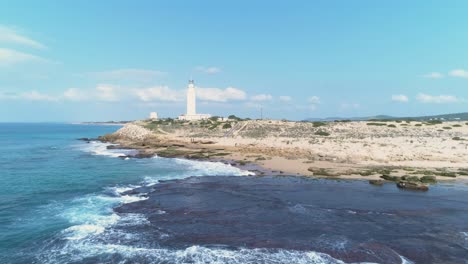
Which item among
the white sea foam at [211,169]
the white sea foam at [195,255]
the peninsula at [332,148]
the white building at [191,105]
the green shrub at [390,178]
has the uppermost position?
the white building at [191,105]

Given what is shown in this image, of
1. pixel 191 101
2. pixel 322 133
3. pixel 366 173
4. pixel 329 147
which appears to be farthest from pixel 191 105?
pixel 366 173

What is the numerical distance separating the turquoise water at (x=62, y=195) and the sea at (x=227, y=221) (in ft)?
0.33

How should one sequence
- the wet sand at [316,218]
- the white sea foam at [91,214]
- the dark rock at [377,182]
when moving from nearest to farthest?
the wet sand at [316,218] < the white sea foam at [91,214] < the dark rock at [377,182]

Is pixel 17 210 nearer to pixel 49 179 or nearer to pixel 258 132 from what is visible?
pixel 49 179

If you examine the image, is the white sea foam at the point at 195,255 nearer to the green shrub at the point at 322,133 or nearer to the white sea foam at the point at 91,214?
the white sea foam at the point at 91,214

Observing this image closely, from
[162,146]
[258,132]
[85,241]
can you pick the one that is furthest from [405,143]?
[85,241]

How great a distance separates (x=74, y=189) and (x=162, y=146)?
115ft

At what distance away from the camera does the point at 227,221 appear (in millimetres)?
20406

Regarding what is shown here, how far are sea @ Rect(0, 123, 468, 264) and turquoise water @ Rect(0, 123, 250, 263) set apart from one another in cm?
10

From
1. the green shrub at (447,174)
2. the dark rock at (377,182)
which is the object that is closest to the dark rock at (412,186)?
the dark rock at (377,182)

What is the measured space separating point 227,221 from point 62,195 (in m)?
15.6

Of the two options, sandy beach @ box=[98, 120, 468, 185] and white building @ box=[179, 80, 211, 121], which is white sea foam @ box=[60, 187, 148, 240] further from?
white building @ box=[179, 80, 211, 121]

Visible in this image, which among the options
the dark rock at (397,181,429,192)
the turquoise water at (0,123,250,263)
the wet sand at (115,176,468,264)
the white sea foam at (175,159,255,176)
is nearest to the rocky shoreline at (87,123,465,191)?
the dark rock at (397,181,429,192)

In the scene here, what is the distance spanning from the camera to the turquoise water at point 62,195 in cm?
1769
